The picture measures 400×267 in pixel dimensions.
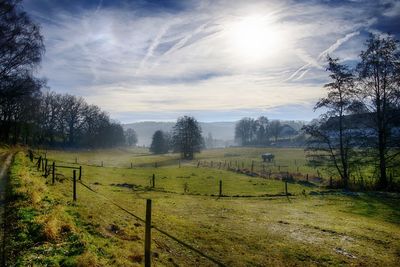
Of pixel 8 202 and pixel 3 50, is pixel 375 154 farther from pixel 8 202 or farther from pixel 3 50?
pixel 3 50

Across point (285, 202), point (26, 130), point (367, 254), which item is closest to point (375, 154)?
point (285, 202)

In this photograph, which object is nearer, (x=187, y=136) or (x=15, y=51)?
(x=15, y=51)

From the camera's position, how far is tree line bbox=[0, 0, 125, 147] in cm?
2486

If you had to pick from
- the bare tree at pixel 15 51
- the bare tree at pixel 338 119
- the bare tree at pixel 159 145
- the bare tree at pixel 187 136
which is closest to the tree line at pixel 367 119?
the bare tree at pixel 338 119

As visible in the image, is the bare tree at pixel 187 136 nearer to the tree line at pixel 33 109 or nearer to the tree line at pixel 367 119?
the tree line at pixel 33 109

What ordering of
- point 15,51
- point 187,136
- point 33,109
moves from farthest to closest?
point 187,136 → point 33,109 → point 15,51

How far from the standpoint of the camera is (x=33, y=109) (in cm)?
6894

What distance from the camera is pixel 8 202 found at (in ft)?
44.0

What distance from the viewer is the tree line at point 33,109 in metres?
24.9

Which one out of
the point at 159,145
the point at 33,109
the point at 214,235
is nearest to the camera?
the point at 214,235

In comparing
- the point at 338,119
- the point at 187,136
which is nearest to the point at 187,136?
the point at 187,136

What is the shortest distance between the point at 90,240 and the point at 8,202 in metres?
5.82

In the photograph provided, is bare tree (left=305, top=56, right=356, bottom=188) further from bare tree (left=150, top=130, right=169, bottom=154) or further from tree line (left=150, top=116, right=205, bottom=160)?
bare tree (left=150, top=130, right=169, bottom=154)

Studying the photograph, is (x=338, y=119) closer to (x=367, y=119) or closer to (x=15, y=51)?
(x=367, y=119)
